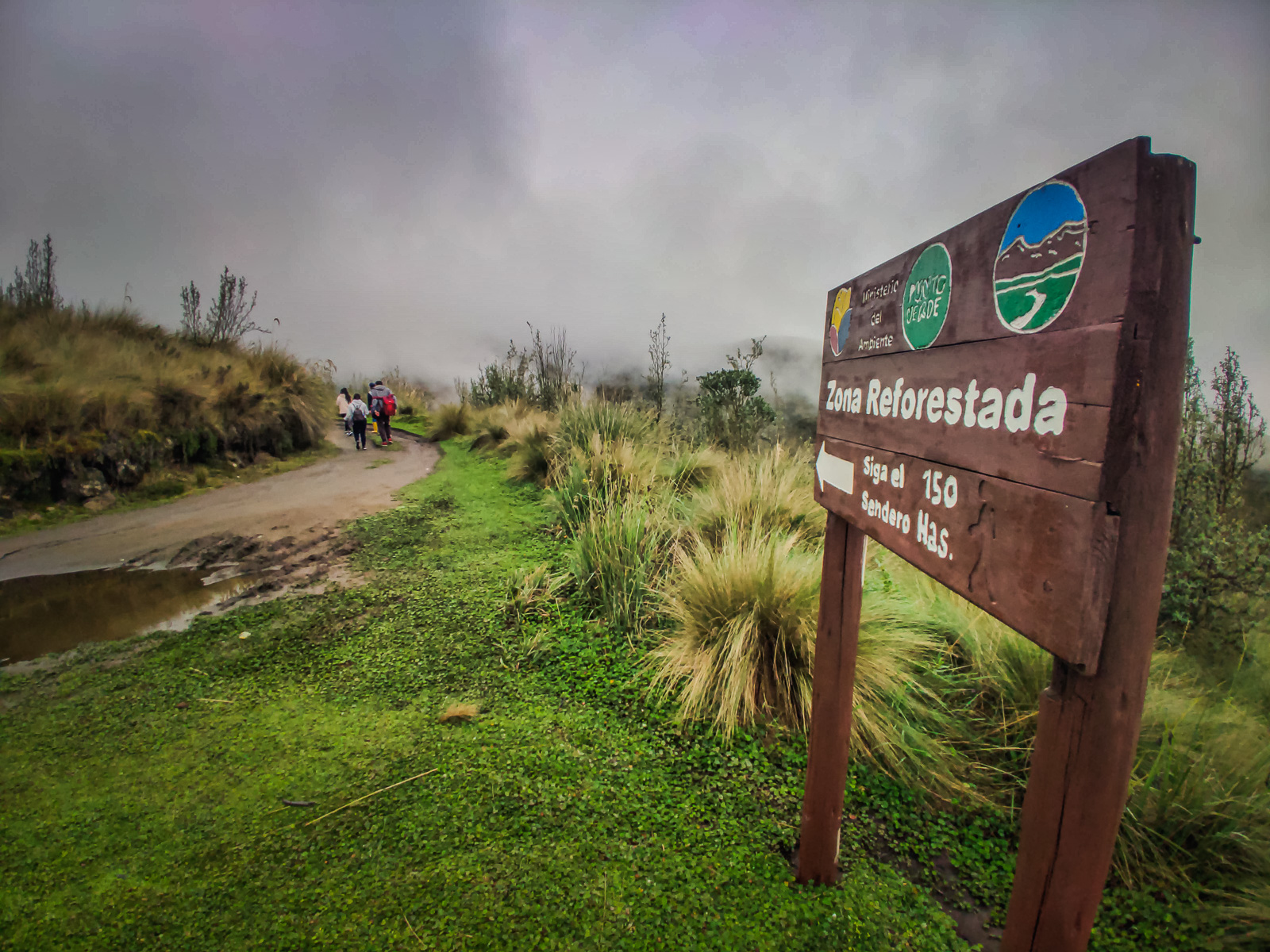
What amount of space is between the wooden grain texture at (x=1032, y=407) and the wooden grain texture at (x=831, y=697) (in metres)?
0.49

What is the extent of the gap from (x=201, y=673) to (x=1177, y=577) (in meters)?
7.99

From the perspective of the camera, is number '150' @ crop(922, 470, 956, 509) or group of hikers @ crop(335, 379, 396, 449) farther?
group of hikers @ crop(335, 379, 396, 449)

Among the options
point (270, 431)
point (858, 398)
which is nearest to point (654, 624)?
point (858, 398)

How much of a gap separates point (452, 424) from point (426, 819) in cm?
1383

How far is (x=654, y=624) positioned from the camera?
371 centimetres

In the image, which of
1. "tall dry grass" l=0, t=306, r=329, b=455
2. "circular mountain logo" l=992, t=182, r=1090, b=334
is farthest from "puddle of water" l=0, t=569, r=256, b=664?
"circular mountain logo" l=992, t=182, r=1090, b=334

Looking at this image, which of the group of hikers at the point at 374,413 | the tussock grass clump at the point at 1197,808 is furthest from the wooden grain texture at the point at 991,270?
the group of hikers at the point at 374,413

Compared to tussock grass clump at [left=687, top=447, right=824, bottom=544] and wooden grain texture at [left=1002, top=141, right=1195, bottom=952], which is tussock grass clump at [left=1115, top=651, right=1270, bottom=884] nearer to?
wooden grain texture at [left=1002, top=141, right=1195, bottom=952]

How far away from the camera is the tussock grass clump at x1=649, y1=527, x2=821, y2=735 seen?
274 cm

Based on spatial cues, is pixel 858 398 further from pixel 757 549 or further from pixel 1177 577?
pixel 1177 577

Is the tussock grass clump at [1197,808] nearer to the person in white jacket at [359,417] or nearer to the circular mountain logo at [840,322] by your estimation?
the circular mountain logo at [840,322]

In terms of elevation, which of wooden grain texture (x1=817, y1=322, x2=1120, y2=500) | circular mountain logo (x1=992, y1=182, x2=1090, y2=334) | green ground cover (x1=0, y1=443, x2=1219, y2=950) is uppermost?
circular mountain logo (x1=992, y1=182, x2=1090, y2=334)

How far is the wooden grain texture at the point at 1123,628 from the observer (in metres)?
0.79

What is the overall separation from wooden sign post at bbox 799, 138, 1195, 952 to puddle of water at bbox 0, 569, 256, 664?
464cm
